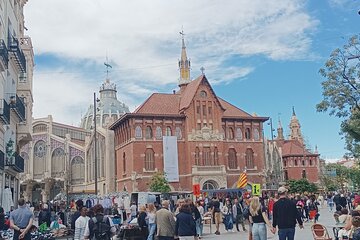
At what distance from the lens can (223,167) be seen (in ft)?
197

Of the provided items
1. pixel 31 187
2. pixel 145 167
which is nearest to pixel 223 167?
pixel 145 167

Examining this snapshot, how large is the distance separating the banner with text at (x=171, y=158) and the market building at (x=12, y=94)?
27780 mm

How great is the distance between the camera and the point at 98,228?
A: 11047mm

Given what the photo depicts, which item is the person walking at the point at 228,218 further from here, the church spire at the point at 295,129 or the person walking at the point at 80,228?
the church spire at the point at 295,129

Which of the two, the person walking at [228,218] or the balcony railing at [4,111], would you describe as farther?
the person walking at [228,218]

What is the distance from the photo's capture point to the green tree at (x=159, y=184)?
53500mm

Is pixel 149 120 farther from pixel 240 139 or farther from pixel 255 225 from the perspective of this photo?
pixel 255 225

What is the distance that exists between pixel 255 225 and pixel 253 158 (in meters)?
51.9

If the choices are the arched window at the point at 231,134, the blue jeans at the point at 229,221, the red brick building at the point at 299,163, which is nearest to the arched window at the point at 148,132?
the arched window at the point at 231,134

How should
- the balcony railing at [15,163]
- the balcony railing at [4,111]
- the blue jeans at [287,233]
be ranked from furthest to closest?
the balcony railing at [15,163]
the balcony railing at [4,111]
the blue jeans at [287,233]

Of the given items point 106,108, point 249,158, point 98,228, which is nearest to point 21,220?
point 98,228

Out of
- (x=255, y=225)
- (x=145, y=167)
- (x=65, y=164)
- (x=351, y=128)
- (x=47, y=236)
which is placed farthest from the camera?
(x=65, y=164)

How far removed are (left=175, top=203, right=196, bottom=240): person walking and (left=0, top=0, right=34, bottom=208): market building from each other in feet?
39.8

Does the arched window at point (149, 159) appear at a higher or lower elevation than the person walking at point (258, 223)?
higher
